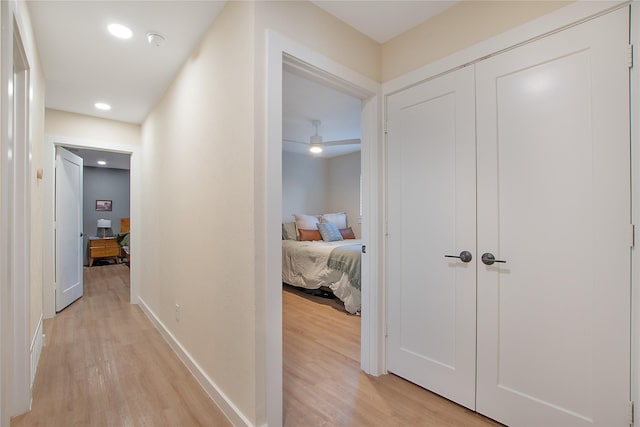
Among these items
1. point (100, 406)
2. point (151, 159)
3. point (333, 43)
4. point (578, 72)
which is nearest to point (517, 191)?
point (578, 72)

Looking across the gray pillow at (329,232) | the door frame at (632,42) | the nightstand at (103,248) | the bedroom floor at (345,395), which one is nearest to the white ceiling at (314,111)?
the door frame at (632,42)

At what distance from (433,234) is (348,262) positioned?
1979 millimetres

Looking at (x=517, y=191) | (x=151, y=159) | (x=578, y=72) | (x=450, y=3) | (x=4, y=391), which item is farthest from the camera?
(x=151, y=159)

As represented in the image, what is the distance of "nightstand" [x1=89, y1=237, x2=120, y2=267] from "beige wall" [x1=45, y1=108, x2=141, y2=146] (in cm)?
416

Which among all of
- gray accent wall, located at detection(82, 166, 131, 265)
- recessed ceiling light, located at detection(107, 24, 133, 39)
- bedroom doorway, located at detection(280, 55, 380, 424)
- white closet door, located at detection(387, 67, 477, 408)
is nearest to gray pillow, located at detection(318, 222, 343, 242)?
bedroom doorway, located at detection(280, 55, 380, 424)

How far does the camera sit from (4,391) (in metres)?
1.20

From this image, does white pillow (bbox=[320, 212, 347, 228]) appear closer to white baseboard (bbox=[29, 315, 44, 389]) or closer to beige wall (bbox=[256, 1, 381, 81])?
beige wall (bbox=[256, 1, 381, 81])

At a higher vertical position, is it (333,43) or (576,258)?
(333,43)

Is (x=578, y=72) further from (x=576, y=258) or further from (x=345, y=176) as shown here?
(x=345, y=176)

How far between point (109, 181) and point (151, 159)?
5.43 m

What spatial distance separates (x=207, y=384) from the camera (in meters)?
2.01

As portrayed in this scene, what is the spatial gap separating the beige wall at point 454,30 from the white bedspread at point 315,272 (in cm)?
242

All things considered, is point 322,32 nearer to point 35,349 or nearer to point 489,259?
point 489,259

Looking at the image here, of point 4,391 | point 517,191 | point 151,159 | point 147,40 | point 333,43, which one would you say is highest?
point 147,40
